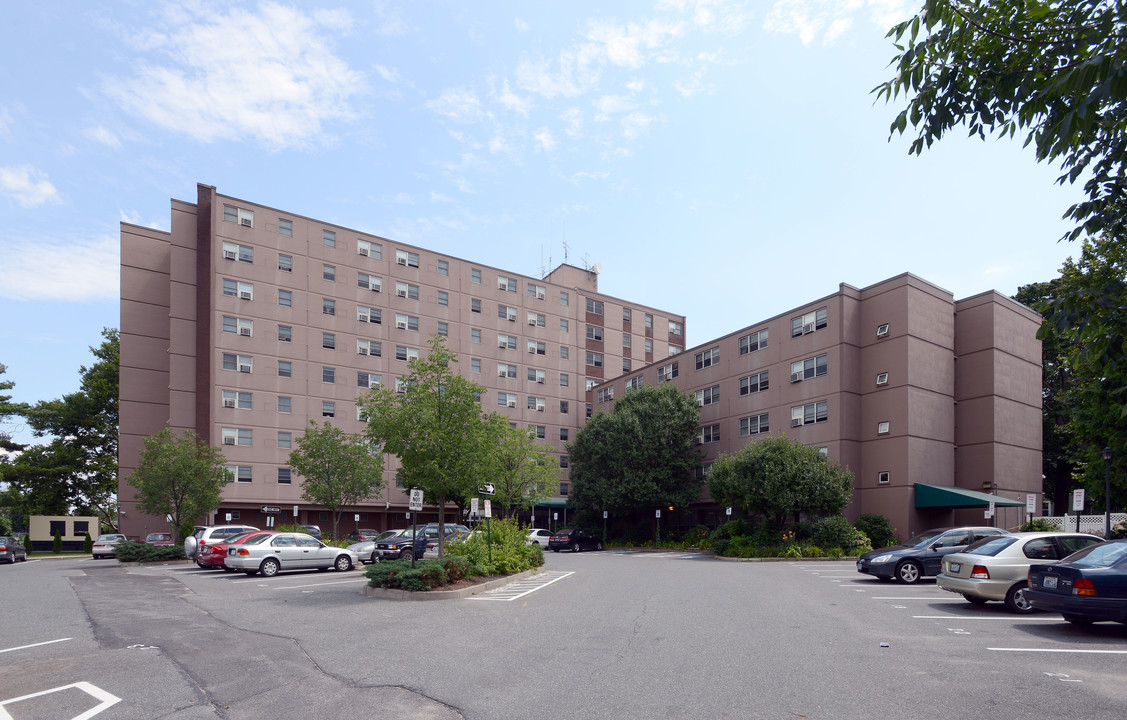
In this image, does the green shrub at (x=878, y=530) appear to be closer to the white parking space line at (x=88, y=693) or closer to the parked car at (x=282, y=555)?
the parked car at (x=282, y=555)

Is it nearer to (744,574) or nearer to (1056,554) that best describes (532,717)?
(1056,554)

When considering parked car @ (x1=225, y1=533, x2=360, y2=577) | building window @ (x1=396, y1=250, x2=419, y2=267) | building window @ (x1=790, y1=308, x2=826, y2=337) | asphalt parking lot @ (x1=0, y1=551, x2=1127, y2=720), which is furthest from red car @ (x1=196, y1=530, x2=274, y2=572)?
building window @ (x1=396, y1=250, x2=419, y2=267)

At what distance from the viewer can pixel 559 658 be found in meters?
10.2

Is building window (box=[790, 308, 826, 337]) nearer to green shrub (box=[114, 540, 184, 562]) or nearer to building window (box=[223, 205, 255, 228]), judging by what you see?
green shrub (box=[114, 540, 184, 562])

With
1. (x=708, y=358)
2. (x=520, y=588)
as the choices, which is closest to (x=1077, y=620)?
(x=520, y=588)

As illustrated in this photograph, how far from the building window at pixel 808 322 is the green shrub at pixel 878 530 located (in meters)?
11.0

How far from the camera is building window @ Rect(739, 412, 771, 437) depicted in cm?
4882

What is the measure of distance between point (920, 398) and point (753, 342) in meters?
11.9

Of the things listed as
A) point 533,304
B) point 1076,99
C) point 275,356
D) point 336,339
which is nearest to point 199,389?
point 275,356

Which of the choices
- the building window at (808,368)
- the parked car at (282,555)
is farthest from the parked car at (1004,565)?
the building window at (808,368)

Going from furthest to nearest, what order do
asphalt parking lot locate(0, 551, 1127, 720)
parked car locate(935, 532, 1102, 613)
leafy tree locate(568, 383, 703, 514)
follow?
leafy tree locate(568, 383, 703, 514), parked car locate(935, 532, 1102, 613), asphalt parking lot locate(0, 551, 1127, 720)

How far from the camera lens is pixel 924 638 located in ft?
38.2

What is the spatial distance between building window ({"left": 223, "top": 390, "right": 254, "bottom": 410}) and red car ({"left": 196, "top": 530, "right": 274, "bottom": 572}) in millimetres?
23879

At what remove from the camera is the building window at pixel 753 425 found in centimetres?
4882
